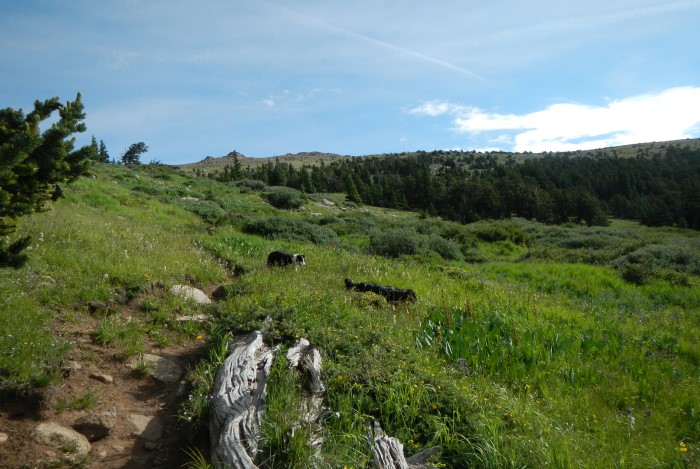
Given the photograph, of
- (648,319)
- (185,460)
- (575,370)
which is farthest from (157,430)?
(648,319)

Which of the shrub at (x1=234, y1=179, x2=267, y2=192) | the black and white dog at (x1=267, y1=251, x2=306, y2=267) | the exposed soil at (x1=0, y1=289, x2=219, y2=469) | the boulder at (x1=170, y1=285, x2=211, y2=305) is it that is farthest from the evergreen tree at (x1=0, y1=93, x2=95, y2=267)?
the shrub at (x1=234, y1=179, x2=267, y2=192)

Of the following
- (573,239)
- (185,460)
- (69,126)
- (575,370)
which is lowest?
(573,239)

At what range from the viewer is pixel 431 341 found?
22.8 feet

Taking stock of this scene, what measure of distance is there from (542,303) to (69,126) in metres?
10.3

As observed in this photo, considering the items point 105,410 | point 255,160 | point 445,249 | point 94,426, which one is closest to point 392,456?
point 94,426

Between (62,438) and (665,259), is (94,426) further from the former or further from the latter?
(665,259)

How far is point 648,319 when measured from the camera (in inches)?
405

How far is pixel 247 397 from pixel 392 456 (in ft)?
4.91

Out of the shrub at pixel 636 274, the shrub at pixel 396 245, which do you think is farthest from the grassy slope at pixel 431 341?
the shrub at pixel 396 245

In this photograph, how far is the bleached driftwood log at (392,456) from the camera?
3.67 m

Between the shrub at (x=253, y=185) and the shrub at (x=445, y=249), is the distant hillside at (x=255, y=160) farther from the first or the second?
the shrub at (x=445, y=249)

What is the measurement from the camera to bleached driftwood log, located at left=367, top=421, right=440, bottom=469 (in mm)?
3666

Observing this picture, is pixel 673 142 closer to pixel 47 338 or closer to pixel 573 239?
pixel 573 239

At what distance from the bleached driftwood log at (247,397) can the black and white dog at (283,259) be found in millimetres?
5345
